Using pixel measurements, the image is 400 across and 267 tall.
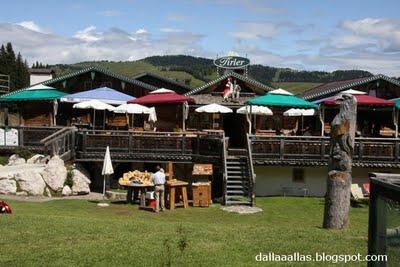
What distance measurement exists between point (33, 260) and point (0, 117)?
162 feet

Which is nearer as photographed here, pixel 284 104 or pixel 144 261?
pixel 144 261

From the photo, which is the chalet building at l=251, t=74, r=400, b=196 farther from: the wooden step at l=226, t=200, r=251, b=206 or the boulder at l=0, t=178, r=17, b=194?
the boulder at l=0, t=178, r=17, b=194

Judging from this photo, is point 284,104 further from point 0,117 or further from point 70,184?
point 0,117

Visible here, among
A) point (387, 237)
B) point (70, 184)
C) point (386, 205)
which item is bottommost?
point (70, 184)

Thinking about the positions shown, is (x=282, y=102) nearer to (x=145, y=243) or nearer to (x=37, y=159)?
(x=37, y=159)

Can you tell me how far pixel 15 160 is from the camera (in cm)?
2539

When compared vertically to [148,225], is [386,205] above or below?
above

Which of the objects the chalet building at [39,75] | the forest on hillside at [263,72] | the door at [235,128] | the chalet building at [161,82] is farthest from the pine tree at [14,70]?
the door at [235,128]

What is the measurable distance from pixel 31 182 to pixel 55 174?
115 cm

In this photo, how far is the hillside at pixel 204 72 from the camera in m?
102

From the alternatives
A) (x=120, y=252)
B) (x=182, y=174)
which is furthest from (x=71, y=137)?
(x=120, y=252)

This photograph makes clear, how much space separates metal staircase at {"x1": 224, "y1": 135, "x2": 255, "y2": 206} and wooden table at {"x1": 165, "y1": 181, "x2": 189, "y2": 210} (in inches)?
71.9

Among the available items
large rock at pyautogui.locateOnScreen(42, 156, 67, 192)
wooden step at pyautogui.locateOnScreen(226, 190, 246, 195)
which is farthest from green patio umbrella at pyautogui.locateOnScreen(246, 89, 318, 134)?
large rock at pyautogui.locateOnScreen(42, 156, 67, 192)

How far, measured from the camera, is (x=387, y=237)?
459 cm
